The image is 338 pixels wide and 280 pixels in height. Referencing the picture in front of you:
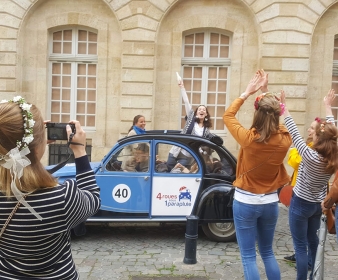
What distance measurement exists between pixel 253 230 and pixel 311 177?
0.98 meters

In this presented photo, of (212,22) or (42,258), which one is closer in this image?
(42,258)

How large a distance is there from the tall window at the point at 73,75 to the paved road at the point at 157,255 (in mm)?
5856

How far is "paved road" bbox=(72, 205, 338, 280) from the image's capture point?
17.2 ft

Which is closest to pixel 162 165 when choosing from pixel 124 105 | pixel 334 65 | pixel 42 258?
pixel 42 258

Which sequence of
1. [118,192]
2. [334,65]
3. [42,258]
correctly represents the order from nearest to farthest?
[42,258] → [118,192] → [334,65]

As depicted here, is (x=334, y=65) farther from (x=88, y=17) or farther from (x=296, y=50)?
(x=88, y=17)

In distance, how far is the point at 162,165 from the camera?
6.35m

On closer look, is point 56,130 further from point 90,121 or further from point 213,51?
point 213,51

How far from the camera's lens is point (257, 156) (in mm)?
3760

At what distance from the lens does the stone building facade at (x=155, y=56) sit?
11445mm

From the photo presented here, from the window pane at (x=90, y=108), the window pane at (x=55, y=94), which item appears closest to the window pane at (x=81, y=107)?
the window pane at (x=90, y=108)

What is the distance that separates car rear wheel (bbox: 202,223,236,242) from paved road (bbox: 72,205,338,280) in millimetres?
96

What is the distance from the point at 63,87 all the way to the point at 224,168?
293 inches

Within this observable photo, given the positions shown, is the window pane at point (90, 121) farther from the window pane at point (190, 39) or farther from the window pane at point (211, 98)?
the window pane at point (190, 39)
